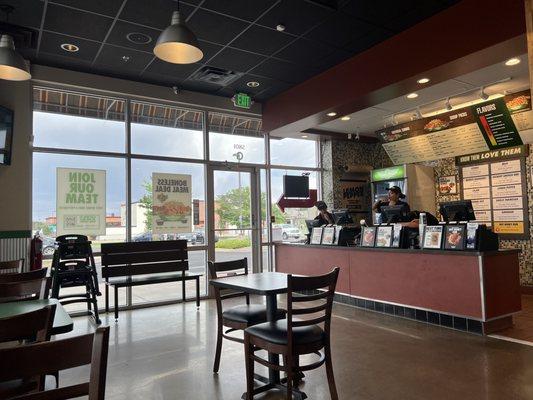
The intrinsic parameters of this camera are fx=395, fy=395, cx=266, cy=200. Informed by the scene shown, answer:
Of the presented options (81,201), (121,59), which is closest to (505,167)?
(121,59)

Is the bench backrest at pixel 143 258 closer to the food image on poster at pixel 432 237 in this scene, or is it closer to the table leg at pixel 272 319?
the table leg at pixel 272 319

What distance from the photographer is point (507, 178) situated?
6.68 m

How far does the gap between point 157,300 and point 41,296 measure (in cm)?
394

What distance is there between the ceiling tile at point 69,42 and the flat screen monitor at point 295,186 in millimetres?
4158

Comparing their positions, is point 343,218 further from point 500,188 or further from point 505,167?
point 505,167

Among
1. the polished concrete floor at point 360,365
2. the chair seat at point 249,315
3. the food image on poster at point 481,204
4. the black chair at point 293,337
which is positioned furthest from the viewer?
the food image on poster at point 481,204

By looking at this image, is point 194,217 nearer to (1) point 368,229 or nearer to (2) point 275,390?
(1) point 368,229

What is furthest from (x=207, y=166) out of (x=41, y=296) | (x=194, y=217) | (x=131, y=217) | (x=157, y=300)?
(x=41, y=296)

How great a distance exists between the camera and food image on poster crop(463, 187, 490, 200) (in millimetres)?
6969

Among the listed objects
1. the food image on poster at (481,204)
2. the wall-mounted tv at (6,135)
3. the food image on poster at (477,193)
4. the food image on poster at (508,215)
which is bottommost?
the food image on poster at (508,215)

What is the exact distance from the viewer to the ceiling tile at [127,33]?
4691mm

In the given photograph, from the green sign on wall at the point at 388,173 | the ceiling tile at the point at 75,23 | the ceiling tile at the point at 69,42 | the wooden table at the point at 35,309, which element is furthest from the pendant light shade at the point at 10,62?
the green sign on wall at the point at 388,173

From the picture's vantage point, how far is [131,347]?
4.28m

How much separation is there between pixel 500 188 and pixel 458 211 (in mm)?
2332
